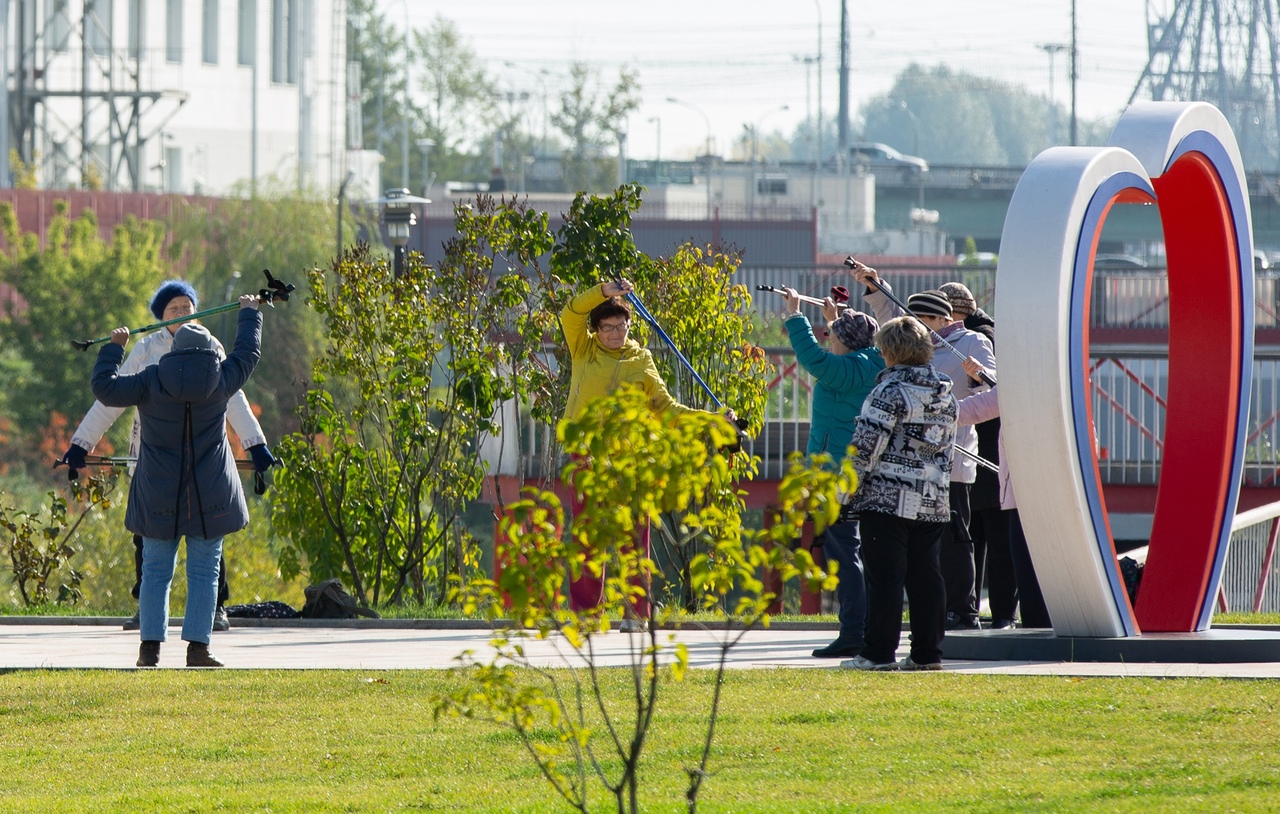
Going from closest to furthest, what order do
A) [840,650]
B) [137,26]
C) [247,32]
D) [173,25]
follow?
[840,650] → [137,26] → [173,25] → [247,32]

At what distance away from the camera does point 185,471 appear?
8320 millimetres

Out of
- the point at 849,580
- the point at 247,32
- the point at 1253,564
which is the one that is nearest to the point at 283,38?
the point at 247,32

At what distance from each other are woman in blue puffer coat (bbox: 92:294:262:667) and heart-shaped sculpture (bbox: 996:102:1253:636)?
3.35 meters

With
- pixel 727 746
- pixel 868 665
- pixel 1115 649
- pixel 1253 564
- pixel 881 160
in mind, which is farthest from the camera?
pixel 881 160

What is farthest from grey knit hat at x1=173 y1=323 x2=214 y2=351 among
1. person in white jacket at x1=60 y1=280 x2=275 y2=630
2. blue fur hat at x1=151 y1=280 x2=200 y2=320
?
blue fur hat at x1=151 y1=280 x2=200 y2=320

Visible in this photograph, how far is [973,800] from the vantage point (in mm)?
5348

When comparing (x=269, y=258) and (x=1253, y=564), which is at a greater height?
(x=269, y=258)

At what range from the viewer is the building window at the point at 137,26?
50.0m

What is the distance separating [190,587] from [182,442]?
0.64 meters

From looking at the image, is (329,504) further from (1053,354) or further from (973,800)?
(973,800)

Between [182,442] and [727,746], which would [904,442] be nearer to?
[727,746]

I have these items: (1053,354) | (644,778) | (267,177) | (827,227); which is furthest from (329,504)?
(827,227)

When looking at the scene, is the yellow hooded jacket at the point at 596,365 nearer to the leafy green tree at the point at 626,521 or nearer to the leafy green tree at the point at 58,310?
the leafy green tree at the point at 626,521

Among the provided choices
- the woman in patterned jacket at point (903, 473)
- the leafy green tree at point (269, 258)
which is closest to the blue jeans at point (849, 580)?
the woman in patterned jacket at point (903, 473)
